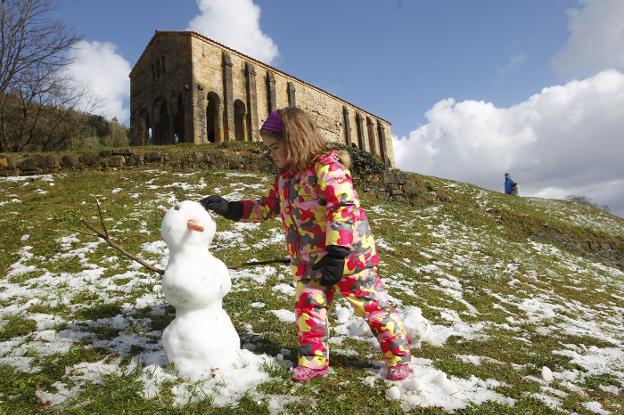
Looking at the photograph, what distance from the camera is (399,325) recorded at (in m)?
2.70

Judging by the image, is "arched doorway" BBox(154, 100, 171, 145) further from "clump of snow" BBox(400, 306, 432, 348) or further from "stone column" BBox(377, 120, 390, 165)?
"clump of snow" BBox(400, 306, 432, 348)

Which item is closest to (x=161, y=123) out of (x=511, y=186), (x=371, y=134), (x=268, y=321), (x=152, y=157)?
(x=152, y=157)

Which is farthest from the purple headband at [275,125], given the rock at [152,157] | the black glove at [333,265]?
the rock at [152,157]

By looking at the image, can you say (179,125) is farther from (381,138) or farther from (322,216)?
(322,216)

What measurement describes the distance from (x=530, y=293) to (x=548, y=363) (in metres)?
3.84

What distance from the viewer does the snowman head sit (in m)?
2.56

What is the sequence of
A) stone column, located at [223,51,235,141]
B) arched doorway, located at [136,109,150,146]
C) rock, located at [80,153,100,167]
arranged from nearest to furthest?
rock, located at [80,153,100,167] < stone column, located at [223,51,235,141] < arched doorway, located at [136,109,150,146]

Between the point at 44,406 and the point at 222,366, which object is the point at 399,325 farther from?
the point at 44,406

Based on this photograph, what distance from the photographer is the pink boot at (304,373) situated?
2.53 meters

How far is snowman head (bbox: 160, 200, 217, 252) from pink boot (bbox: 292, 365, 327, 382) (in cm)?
108

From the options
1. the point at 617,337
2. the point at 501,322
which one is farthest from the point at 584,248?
the point at 501,322

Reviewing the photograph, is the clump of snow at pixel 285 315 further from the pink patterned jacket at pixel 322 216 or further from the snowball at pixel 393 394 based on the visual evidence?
the snowball at pixel 393 394

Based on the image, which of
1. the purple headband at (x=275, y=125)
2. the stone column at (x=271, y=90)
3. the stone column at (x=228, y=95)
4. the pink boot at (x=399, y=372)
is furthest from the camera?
the stone column at (x=271, y=90)

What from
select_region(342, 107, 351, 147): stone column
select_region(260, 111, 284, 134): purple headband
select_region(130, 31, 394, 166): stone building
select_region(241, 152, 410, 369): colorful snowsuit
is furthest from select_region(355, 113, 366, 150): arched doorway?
select_region(241, 152, 410, 369): colorful snowsuit
